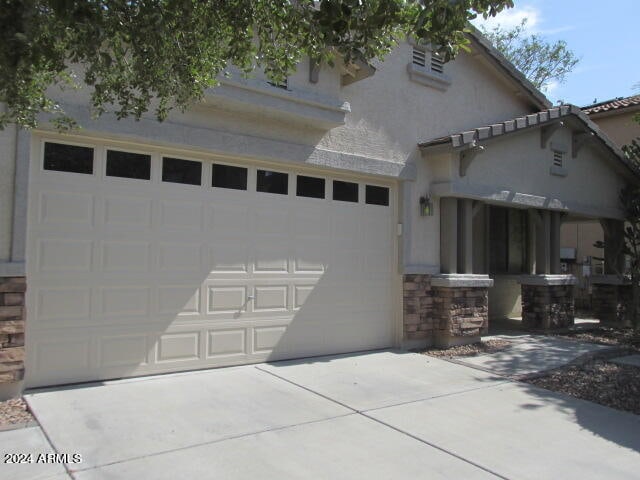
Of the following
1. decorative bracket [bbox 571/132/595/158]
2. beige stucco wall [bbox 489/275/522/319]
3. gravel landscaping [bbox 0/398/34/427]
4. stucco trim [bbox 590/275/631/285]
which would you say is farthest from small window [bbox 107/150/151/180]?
stucco trim [bbox 590/275/631/285]

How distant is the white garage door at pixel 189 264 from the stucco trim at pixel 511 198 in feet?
3.91

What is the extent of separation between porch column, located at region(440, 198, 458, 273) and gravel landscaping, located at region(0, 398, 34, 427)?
20.4 ft

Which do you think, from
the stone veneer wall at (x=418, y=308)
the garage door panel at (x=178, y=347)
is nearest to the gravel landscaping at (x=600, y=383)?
the stone veneer wall at (x=418, y=308)

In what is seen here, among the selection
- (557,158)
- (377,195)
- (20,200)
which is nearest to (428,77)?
(377,195)

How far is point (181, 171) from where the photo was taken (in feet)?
21.0

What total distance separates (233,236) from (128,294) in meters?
1.47

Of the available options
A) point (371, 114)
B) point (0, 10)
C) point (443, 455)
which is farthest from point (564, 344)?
point (0, 10)

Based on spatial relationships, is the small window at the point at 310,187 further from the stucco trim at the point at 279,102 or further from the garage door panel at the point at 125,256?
the garage door panel at the point at 125,256

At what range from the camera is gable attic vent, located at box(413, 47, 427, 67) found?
873 centimetres

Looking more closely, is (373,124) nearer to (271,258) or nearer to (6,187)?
(271,258)

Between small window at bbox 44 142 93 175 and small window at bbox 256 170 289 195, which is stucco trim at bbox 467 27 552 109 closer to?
small window at bbox 256 170 289 195

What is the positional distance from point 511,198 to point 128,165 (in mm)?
6586

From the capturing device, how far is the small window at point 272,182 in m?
A: 7.04

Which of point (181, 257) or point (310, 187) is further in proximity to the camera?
point (310, 187)
